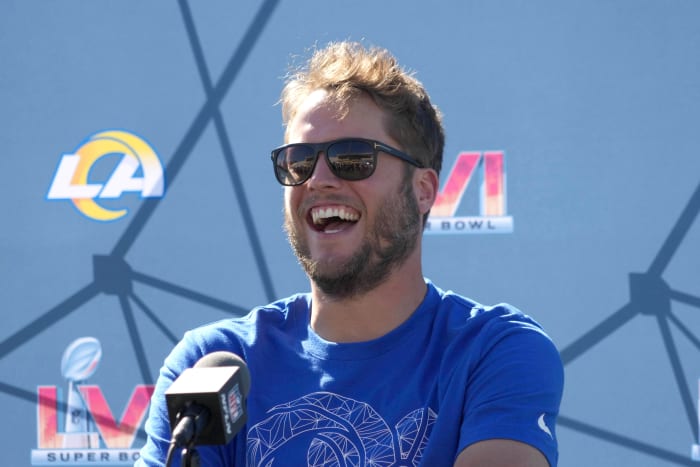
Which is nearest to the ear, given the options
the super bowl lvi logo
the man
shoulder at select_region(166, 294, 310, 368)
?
the man

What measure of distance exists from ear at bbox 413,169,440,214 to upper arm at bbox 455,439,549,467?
0.64 m

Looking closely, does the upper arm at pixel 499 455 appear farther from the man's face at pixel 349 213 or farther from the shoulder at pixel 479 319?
the man's face at pixel 349 213

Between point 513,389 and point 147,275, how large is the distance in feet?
6.17

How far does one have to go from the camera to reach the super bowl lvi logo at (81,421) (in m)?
3.13

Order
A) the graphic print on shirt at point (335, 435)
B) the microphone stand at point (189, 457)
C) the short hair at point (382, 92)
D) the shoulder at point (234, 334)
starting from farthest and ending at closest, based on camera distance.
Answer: the short hair at point (382, 92), the shoulder at point (234, 334), the graphic print on shirt at point (335, 435), the microphone stand at point (189, 457)

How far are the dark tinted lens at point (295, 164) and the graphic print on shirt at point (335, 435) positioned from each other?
1.52ft

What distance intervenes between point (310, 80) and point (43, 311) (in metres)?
1.69

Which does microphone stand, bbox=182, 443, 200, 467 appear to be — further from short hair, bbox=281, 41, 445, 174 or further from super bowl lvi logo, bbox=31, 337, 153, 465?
super bowl lvi logo, bbox=31, 337, 153, 465

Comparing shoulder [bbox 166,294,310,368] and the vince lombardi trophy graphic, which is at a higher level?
shoulder [bbox 166,294,310,368]

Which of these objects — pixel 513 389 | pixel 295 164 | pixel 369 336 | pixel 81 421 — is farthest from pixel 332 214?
pixel 81 421

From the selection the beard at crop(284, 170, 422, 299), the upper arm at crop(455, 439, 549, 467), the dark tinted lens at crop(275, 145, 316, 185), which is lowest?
the upper arm at crop(455, 439, 549, 467)

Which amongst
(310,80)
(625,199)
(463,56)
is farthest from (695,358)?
(310,80)

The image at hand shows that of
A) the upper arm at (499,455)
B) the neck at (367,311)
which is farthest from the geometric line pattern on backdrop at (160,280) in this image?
the upper arm at (499,455)

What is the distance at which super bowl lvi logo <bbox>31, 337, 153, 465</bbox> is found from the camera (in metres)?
3.13
